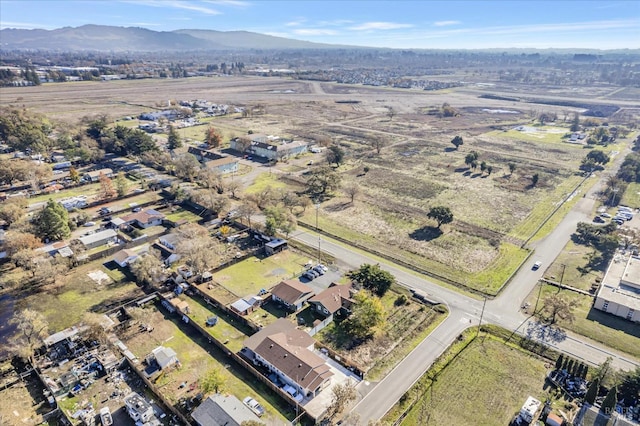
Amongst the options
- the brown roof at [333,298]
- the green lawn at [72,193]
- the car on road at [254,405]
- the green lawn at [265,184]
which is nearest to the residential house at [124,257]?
the green lawn at [72,193]

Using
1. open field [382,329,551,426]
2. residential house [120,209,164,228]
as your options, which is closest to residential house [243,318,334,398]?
open field [382,329,551,426]

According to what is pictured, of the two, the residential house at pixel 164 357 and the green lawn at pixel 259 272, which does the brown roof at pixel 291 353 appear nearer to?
the residential house at pixel 164 357

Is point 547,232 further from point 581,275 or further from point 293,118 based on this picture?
point 293,118

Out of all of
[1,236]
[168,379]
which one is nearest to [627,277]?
[168,379]

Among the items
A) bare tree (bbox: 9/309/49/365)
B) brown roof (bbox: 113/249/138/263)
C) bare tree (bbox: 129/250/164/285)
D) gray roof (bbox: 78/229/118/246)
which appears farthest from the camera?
gray roof (bbox: 78/229/118/246)

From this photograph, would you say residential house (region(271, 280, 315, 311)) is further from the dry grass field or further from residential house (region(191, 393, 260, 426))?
the dry grass field

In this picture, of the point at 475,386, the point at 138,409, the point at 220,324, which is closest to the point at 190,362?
the point at 220,324

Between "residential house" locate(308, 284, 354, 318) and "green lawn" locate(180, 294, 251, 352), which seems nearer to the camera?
"green lawn" locate(180, 294, 251, 352)
